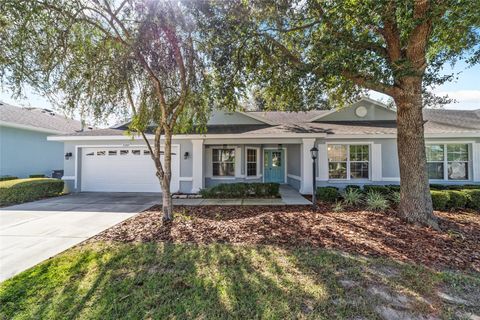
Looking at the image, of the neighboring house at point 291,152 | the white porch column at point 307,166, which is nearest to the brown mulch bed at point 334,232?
the white porch column at point 307,166

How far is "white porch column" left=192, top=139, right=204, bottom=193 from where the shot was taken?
10914 millimetres

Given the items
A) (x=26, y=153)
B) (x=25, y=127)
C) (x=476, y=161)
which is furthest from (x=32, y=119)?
(x=476, y=161)

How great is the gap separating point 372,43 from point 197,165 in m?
8.09

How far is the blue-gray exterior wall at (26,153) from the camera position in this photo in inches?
500

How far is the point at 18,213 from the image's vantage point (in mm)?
7543

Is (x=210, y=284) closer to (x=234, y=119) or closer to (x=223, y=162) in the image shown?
(x=223, y=162)

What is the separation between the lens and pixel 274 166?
14055mm

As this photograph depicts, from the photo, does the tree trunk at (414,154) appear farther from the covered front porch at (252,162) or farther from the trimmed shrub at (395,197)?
the covered front porch at (252,162)

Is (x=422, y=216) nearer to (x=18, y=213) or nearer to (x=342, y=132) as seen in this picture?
(x=342, y=132)

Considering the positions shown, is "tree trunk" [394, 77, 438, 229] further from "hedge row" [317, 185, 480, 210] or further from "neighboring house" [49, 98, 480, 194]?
"neighboring house" [49, 98, 480, 194]

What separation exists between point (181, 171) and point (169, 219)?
16.7ft

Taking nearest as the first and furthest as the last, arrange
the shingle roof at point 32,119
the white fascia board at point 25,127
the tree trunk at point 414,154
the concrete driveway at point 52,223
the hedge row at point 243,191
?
the concrete driveway at point 52,223 → the tree trunk at point 414,154 → the hedge row at point 243,191 → the white fascia board at point 25,127 → the shingle roof at point 32,119

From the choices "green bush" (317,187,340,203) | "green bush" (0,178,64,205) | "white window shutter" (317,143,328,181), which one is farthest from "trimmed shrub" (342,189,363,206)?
"green bush" (0,178,64,205)

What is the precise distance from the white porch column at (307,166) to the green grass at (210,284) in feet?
20.4
